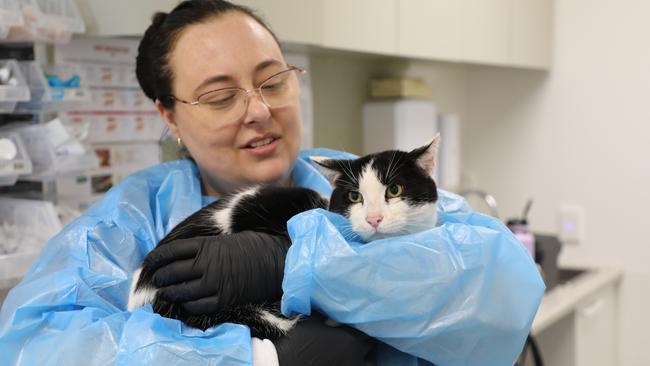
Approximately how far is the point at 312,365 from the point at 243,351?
100 millimetres

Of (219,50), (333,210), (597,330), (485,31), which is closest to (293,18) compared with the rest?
(219,50)

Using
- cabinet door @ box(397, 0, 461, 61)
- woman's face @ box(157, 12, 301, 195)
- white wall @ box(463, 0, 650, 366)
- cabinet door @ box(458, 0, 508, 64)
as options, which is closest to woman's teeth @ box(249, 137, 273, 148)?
woman's face @ box(157, 12, 301, 195)

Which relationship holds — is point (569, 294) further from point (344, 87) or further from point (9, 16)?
point (9, 16)

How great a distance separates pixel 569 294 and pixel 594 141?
738 millimetres

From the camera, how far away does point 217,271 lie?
0.86 meters

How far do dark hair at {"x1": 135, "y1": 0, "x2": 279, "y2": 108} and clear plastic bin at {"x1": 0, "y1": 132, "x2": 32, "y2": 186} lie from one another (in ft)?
0.85

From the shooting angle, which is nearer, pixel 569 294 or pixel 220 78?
pixel 220 78

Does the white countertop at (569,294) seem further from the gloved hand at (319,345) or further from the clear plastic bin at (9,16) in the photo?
the clear plastic bin at (9,16)

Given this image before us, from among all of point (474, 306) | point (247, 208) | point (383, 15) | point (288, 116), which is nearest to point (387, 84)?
point (383, 15)

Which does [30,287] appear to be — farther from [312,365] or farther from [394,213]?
[394,213]

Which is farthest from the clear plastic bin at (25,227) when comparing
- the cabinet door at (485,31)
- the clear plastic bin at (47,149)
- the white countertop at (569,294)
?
the cabinet door at (485,31)

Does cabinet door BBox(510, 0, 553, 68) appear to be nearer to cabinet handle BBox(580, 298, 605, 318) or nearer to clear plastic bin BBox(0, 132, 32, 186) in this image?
cabinet handle BBox(580, 298, 605, 318)

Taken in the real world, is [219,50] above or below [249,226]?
above

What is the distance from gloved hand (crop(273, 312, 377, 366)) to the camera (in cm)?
84
